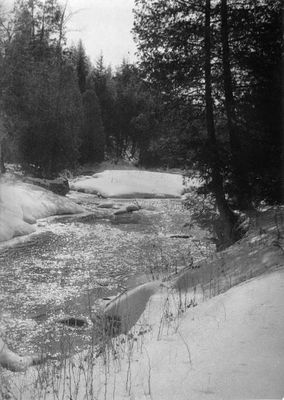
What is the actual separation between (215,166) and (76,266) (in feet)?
14.3

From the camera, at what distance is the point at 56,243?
14.3m

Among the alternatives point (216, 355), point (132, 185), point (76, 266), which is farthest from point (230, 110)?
point (132, 185)

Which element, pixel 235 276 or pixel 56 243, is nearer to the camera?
pixel 235 276

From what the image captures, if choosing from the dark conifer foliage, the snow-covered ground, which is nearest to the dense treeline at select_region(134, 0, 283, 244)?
the dark conifer foliage

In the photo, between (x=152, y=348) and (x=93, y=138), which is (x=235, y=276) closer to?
(x=152, y=348)

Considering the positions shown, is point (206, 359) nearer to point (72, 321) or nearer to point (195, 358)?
point (195, 358)

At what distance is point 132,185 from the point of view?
101 ft

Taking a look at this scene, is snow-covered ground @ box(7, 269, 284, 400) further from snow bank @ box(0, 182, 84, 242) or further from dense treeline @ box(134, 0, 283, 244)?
snow bank @ box(0, 182, 84, 242)

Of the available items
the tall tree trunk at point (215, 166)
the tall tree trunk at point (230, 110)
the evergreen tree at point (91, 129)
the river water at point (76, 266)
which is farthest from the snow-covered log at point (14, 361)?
the evergreen tree at point (91, 129)

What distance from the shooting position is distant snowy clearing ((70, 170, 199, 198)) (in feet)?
95.9

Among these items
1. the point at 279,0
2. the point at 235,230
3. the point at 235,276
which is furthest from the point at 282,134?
the point at 235,276

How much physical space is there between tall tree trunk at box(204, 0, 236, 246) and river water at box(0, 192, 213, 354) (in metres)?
1.01

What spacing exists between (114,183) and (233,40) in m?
20.7

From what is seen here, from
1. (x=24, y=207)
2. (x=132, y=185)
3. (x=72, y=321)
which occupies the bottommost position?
(x=72, y=321)
